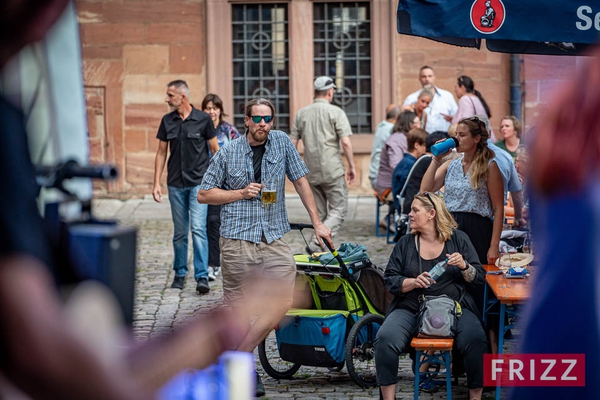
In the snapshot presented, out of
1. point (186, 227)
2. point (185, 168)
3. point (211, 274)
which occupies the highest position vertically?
point (185, 168)

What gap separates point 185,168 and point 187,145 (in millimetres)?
252

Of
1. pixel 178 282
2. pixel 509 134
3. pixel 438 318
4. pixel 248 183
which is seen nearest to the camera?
A: pixel 438 318

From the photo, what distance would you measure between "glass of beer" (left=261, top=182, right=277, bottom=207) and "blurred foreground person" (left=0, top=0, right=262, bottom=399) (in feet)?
18.3

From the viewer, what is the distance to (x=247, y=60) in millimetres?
17859

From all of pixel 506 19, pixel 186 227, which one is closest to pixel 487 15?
pixel 506 19

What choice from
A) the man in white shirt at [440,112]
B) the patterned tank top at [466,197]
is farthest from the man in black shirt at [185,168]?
the man in white shirt at [440,112]

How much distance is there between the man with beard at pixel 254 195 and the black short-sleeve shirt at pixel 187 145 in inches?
107

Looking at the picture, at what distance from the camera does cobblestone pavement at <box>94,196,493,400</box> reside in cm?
181

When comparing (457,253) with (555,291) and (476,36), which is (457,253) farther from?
(555,291)

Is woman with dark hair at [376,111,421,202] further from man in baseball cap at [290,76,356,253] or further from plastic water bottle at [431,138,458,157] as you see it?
plastic water bottle at [431,138,458,157]

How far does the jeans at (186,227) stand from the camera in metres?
9.66

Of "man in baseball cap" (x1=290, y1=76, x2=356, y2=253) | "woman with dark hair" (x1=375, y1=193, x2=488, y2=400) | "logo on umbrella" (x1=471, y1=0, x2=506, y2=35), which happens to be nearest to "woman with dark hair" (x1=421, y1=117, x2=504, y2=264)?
"woman with dark hair" (x1=375, y1=193, x2=488, y2=400)

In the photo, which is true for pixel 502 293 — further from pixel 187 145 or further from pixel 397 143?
pixel 397 143

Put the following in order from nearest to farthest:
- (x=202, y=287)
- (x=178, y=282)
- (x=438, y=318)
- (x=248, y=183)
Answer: (x=438, y=318)
(x=248, y=183)
(x=202, y=287)
(x=178, y=282)
